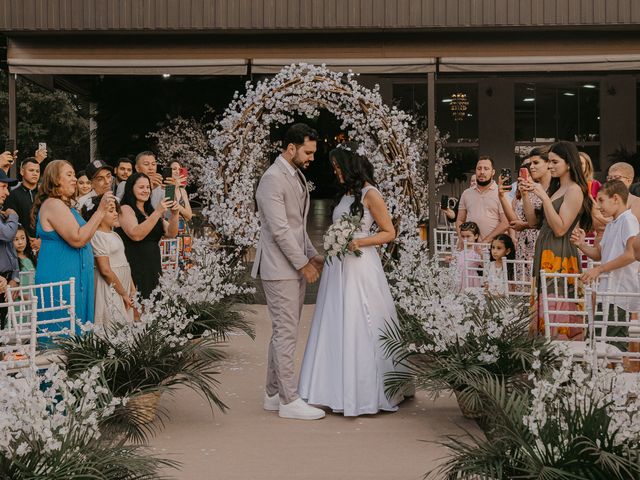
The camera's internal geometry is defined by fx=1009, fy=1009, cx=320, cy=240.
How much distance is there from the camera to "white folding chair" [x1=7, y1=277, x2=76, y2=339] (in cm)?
673

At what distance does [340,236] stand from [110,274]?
6.62ft

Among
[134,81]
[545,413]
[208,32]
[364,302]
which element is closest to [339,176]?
[364,302]

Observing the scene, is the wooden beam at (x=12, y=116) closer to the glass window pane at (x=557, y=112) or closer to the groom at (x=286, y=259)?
the groom at (x=286, y=259)

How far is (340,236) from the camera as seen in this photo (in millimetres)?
7445

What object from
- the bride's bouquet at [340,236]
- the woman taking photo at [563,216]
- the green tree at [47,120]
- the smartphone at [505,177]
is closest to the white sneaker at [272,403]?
the bride's bouquet at [340,236]

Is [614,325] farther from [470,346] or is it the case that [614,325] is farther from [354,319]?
[354,319]

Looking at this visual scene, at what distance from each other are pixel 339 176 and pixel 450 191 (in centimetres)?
1418

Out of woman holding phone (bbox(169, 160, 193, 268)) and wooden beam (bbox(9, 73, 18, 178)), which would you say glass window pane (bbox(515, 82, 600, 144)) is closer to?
woman holding phone (bbox(169, 160, 193, 268))

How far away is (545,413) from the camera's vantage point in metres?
4.40

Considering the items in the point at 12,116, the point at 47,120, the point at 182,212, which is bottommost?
the point at 182,212

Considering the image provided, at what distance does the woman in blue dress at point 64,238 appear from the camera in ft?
24.3

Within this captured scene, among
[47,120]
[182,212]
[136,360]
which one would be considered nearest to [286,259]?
[136,360]

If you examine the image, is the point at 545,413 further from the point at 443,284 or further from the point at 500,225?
the point at 500,225

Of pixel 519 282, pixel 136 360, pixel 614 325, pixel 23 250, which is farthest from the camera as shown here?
pixel 23 250
